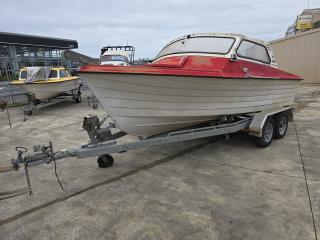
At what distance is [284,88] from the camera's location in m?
6.06

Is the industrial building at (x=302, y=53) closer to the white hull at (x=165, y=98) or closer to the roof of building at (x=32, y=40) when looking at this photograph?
the white hull at (x=165, y=98)

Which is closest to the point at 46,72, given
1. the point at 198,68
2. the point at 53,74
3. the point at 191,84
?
the point at 53,74

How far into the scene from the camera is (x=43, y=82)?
33.9 feet

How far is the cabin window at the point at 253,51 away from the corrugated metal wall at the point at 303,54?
14.4 metres

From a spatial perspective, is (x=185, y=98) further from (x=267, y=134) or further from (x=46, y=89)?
(x=46, y=89)

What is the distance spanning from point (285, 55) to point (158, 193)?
19781 mm

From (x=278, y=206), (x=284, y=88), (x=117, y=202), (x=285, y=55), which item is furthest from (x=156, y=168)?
(x=285, y=55)

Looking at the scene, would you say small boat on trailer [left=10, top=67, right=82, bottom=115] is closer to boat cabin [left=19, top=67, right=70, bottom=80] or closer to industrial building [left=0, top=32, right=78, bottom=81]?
boat cabin [left=19, top=67, right=70, bottom=80]

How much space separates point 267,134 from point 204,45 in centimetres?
215

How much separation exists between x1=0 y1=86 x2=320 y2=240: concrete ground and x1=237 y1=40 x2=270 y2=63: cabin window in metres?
1.76

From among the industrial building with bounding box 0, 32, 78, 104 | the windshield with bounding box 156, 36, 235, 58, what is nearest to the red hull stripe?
the windshield with bounding box 156, 36, 235, 58

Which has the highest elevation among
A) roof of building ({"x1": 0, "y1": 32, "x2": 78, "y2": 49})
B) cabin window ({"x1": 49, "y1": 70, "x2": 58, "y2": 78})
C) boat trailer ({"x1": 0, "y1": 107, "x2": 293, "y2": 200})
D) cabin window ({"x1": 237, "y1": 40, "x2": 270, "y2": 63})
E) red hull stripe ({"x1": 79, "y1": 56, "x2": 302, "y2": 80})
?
roof of building ({"x1": 0, "y1": 32, "x2": 78, "y2": 49})

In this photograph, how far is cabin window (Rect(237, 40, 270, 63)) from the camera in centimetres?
508

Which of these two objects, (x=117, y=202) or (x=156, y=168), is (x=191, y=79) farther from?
(x=117, y=202)
